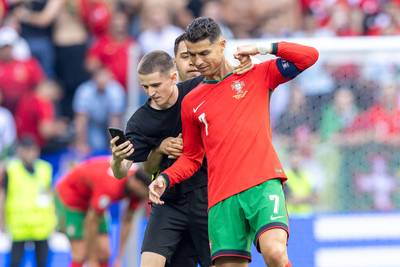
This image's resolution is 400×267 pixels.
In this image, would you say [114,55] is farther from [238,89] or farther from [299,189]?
[238,89]

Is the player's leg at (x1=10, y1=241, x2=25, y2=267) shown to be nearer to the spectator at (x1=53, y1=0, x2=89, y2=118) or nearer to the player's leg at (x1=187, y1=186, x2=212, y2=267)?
the spectator at (x1=53, y1=0, x2=89, y2=118)

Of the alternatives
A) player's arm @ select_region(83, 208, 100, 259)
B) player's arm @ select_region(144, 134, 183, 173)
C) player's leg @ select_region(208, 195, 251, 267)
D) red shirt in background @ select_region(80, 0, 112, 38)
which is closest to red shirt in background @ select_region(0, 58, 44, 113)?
red shirt in background @ select_region(80, 0, 112, 38)

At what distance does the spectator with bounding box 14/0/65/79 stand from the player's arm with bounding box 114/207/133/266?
12.6 ft

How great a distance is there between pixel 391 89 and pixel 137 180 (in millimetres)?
2841

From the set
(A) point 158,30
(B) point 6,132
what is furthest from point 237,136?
(A) point 158,30

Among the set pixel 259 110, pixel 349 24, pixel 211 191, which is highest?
pixel 349 24

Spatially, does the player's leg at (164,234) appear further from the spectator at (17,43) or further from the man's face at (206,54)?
the spectator at (17,43)

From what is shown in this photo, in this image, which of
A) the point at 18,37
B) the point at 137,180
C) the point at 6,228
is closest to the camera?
the point at 137,180

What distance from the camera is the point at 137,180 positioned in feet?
40.2

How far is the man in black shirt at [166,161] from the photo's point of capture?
8.03 metres

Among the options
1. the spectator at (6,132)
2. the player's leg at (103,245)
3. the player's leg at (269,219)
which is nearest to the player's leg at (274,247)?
the player's leg at (269,219)

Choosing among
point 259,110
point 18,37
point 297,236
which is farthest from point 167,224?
point 18,37

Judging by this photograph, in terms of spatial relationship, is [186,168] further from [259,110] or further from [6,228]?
[6,228]

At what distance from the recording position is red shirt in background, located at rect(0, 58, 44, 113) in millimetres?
15398
